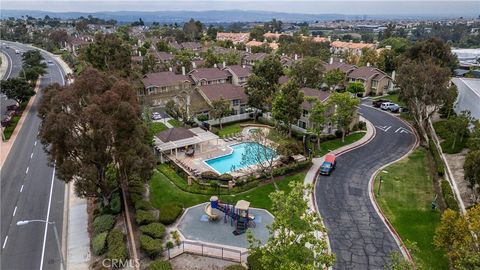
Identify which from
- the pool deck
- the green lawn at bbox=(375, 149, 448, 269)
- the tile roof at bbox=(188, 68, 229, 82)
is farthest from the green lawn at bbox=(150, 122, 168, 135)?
the green lawn at bbox=(375, 149, 448, 269)

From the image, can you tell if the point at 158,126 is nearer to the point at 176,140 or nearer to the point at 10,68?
the point at 176,140


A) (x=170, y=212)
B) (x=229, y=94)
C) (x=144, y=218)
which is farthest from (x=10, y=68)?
(x=144, y=218)

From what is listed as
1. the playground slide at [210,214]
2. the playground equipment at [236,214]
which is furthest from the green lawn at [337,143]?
the playground slide at [210,214]

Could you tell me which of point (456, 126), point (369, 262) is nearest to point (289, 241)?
point (369, 262)

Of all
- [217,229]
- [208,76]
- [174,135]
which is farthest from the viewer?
[208,76]

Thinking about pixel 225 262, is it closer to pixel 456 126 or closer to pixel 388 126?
pixel 456 126
